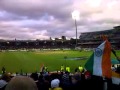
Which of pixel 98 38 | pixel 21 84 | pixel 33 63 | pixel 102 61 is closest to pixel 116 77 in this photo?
pixel 102 61

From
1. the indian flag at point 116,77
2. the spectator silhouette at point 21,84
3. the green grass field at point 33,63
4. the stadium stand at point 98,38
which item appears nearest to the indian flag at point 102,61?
the indian flag at point 116,77

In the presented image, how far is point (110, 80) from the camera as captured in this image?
31.3 ft

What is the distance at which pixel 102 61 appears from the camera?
27.0 feet

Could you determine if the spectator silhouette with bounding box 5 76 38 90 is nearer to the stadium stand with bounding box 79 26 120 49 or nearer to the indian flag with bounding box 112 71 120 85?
the indian flag with bounding box 112 71 120 85

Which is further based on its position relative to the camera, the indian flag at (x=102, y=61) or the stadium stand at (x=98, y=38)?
the stadium stand at (x=98, y=38)

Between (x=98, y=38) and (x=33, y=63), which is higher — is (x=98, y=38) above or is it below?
above

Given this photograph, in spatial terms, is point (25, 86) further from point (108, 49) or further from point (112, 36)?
point (112, 36)

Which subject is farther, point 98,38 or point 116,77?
point 98,38

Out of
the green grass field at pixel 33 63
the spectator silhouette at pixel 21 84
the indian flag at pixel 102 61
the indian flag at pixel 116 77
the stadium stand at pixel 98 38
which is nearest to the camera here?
the spectator silhouette at pixel 21 84

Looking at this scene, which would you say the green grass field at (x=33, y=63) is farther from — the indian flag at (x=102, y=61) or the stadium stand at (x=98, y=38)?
the stadium stand at (x=98, y=38)

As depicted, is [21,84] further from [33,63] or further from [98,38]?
[98,38]

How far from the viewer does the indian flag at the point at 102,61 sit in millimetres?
8164

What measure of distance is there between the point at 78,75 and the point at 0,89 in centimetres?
357

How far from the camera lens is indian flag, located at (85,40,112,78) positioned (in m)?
8.16
